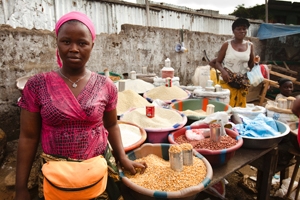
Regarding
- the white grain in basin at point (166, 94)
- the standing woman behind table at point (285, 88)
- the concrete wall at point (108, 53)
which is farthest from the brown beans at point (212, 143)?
the concrete wall at point (108, 53)

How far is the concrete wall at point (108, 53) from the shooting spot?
8.74 feet

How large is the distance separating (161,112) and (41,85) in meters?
1.33

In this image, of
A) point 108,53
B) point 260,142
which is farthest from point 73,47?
point 108,53

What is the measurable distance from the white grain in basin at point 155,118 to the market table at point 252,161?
528 mm

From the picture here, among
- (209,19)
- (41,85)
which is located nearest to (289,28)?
(209,19)

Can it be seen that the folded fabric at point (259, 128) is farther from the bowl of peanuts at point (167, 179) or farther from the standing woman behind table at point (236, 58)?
the standing woman behind table at point (236, 58)

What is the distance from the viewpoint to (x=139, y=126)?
182 centimetres

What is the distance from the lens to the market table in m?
1.53

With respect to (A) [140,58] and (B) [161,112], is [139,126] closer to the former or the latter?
(B) [161,112]

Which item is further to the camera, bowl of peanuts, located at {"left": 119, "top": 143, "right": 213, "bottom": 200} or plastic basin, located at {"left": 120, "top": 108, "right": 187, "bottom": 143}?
plastic basin, located at {"left": 120, "top": 108, "right": 187, "bottom": 143}

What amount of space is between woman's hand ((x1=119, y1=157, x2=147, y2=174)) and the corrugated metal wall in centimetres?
293

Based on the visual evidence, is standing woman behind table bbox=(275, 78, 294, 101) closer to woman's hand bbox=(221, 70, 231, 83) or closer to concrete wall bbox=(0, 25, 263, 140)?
woman's hand bbox=(221, 70, 231, 83)

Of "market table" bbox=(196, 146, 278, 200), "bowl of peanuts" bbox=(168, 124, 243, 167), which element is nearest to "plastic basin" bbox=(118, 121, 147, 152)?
"bowl of peanuts" bbox=(168, 124, 243, 167)

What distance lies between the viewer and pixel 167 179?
1234 mm
